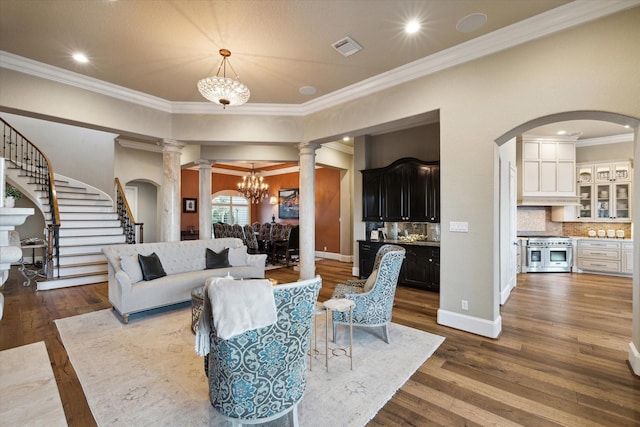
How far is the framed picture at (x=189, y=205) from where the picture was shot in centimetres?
1061

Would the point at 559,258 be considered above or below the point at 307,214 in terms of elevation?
below

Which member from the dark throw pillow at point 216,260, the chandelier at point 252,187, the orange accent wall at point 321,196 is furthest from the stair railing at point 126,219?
the chandelier at point 252,187

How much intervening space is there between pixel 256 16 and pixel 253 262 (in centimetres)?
373

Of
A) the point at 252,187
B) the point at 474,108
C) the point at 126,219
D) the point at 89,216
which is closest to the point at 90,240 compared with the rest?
the point at 89,216

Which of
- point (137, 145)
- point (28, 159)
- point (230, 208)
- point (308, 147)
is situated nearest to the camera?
point (308, 147)

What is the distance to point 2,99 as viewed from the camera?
11.8 ft

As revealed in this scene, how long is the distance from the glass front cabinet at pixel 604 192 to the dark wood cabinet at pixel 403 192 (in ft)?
14.6

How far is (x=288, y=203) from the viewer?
428 inches

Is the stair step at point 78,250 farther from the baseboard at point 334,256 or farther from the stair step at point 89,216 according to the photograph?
the baseboard at point 334,256

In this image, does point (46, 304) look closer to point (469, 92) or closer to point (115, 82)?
point (115, 82)

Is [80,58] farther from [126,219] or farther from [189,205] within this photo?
[189,205]

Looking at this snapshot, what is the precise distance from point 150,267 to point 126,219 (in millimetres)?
4351

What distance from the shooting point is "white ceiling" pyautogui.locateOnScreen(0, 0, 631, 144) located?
2.69 metres

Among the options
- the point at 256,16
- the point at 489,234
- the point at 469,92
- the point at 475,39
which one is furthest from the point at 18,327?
the point at 475,39
